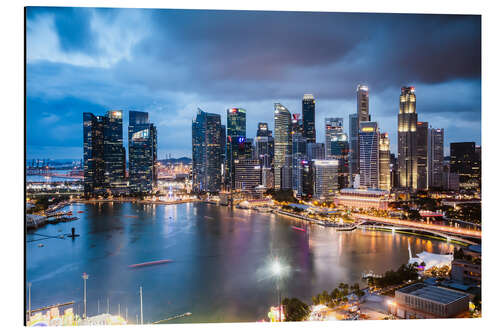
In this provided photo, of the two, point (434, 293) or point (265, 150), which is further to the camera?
→ point (265, 150)

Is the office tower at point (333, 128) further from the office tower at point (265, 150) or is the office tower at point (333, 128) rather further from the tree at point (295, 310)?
the tree at point (295, 310)

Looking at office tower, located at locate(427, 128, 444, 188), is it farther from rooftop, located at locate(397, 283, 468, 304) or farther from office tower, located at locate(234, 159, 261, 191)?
rooftop, located at locate(397, 283, 468, 304)

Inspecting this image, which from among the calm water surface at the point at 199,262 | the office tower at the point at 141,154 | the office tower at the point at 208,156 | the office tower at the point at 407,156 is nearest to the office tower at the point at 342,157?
the office tower at the point at 407,156

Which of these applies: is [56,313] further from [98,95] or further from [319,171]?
[319,171]

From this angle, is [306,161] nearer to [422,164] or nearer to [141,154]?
[422,164]

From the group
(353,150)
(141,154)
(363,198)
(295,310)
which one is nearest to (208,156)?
(141,154)

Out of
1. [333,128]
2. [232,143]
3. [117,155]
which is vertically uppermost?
[333,128]
